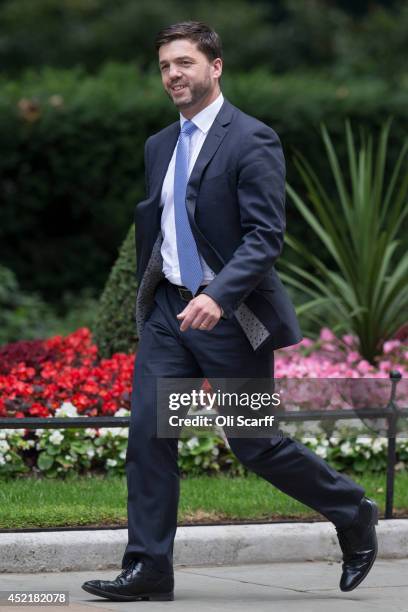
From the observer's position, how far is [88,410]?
7.05 meters

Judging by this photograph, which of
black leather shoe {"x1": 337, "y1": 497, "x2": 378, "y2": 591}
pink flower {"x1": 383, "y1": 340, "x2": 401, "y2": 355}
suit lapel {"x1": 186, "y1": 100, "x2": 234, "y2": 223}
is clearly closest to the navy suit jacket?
suit lapel {"x1": 186, "y1": 100, "x2": 234, "y2": 223}

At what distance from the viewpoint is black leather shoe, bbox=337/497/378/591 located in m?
4.68

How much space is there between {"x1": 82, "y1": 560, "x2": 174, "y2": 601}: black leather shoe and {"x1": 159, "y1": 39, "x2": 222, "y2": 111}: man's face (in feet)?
5.20

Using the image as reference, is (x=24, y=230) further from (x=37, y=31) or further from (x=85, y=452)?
(x=37, y=31)

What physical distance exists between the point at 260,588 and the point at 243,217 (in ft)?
4.75

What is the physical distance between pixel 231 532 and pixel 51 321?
653 centimetres

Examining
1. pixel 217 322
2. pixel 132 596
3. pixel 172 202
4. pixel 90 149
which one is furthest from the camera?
pixel 90 149

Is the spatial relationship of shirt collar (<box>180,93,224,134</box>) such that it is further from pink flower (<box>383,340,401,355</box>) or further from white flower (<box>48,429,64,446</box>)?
pink flower (<box>383,340,401,355</box>)

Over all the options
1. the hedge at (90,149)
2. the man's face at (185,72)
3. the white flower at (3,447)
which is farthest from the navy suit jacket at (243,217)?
the hedge at (90,149)

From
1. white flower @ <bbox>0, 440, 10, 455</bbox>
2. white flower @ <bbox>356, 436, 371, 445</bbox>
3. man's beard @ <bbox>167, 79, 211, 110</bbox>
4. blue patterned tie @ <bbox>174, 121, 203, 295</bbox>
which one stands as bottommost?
white flower @ <bbox>0, 440, 10, 455</bbox>

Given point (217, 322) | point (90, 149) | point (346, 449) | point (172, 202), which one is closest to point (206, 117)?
point (172, 202)

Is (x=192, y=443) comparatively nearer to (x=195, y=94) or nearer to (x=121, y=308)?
(x=121, y=308)

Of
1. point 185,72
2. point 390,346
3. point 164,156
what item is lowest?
point 390,346

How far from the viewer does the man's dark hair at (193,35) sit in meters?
4.61
